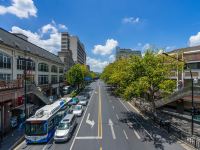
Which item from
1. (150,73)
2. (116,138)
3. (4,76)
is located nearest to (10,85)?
(4,76)

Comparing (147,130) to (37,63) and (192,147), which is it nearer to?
(192,147)

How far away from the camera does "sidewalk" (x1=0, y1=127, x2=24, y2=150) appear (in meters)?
18.8

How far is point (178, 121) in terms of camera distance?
2877cm

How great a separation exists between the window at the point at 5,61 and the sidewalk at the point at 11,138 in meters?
9.82

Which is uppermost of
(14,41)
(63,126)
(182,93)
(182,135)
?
(14,41)

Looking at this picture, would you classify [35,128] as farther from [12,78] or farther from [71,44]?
[71,44]

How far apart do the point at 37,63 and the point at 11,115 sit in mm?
18011

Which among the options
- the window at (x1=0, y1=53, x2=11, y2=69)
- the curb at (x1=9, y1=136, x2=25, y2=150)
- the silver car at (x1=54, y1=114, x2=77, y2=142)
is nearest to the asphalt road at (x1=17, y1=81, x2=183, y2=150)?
the curb at (x1=9, y1=136, x2=25, y2=150)

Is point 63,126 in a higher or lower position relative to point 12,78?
lower

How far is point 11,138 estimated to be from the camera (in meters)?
21.1

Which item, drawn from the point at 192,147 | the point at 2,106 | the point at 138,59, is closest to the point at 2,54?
the point at 2,106

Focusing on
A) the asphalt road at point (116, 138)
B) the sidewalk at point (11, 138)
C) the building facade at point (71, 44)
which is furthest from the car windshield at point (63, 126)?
the building facade at point (71, 44)

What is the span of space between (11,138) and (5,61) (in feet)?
39.9

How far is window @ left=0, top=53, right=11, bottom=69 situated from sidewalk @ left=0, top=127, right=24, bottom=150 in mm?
9821
